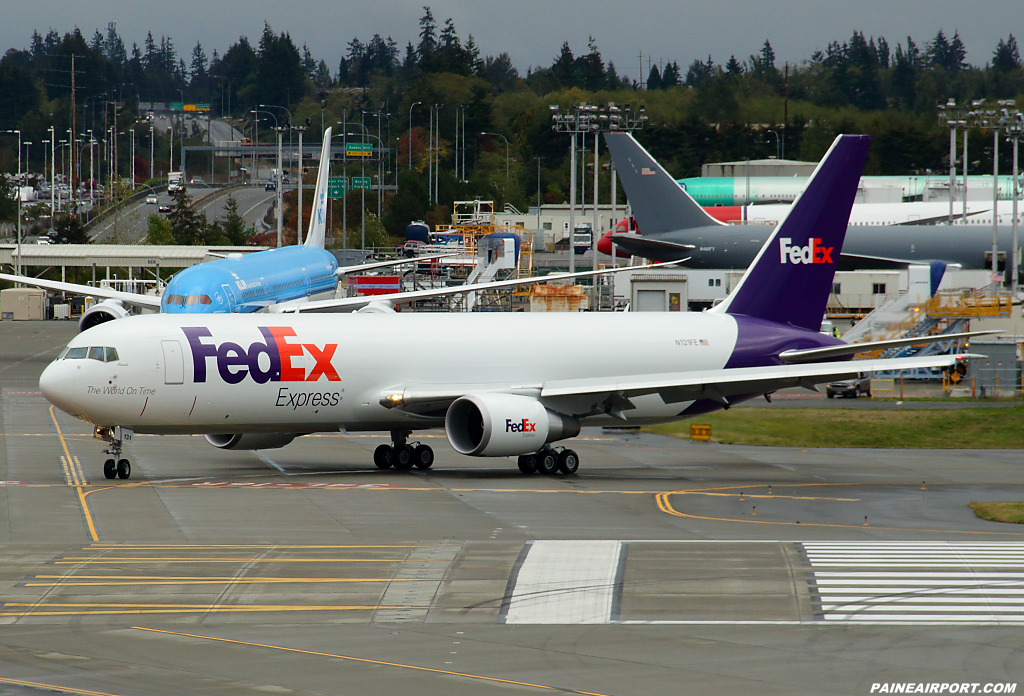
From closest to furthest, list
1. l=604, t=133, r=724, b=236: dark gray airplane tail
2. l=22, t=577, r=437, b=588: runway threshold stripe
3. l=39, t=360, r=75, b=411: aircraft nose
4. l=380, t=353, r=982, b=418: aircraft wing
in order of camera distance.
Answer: l=22, t=577, r=437, b=588: runway threshold stripe, l=39, t=360, r=75, b=411: aircraft nose, l=380, t=353, r=982, b=418: aircraft wing, l=604, t=133, r=724, b=236: dark gray airplane tail

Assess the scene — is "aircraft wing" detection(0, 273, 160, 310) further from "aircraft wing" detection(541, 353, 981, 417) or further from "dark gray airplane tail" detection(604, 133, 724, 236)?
"aircraft wing" detection(541, 353, 981, 417)

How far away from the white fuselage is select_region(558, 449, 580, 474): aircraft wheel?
1.38m

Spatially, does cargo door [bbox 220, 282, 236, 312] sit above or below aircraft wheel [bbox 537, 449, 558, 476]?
above

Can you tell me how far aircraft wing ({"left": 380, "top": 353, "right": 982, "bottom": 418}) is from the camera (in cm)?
3353

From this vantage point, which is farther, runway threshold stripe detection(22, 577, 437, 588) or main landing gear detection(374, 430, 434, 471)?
main landing gear detection(374, 430, 434, 471)

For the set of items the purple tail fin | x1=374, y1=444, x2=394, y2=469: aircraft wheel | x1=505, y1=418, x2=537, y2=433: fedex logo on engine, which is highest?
the purple tail fin

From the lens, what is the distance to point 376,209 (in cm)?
17988

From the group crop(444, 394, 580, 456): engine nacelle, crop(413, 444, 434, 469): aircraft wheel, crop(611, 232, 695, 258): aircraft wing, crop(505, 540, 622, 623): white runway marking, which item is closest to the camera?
crop(505, 540, 622, 623): white runway marking

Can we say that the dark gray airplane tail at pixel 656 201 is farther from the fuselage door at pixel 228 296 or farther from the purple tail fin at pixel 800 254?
the purple tail fin at pixel 800 254

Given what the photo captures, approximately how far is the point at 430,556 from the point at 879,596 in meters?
7.72

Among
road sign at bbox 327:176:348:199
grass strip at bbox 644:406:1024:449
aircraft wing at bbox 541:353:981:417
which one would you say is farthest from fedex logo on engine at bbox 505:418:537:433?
road sign at bbox 327:176:348:199

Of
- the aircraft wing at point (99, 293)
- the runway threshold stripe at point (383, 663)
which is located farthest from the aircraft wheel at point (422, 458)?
the aircraft wing at point (99, 293)

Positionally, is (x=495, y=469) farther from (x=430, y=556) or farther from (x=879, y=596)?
(x=879, y=596)

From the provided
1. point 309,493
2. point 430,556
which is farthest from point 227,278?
point 430,556
